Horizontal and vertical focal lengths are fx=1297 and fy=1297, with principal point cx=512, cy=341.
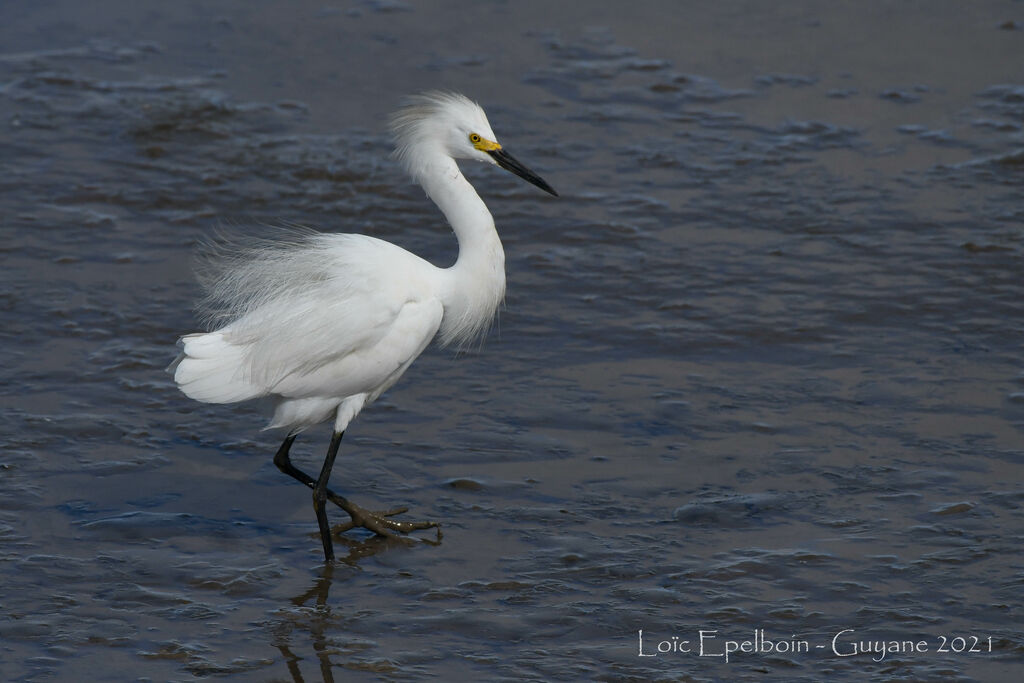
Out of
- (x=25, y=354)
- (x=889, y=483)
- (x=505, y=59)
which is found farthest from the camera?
(x=505, y=59)

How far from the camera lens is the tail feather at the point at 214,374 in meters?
4.98

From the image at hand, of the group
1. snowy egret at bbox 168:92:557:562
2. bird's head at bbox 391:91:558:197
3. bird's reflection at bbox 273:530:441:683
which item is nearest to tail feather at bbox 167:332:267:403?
snowy egret at bbox 168:92:557:562

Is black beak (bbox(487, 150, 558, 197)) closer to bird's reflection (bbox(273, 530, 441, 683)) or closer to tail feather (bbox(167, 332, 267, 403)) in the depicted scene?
tail feather (bbox(167, 332, 267, 403))

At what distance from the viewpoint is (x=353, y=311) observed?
16.4 ft

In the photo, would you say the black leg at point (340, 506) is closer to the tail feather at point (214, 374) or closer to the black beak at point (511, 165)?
the tail feather at point (214, 374)

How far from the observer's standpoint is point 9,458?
5656mm

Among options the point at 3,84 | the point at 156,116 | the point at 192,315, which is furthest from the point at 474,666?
the point at 3,84

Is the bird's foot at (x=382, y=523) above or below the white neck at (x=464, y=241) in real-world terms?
below

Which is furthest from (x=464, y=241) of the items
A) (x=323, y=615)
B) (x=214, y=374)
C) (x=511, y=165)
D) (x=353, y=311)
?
(x=323, y=615)

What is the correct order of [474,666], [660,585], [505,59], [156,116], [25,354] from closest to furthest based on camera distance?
[474,666] → [660,585] → [25,354] → [156,116] → [505,59]

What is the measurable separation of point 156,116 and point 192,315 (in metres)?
2.90

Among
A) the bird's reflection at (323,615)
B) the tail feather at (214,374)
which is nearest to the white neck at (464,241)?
Answer: the tail feather at (214,374)

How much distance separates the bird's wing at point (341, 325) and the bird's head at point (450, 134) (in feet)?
1.48

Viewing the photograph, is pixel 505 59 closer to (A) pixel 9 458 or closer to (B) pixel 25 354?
(B) pixel 25 354
